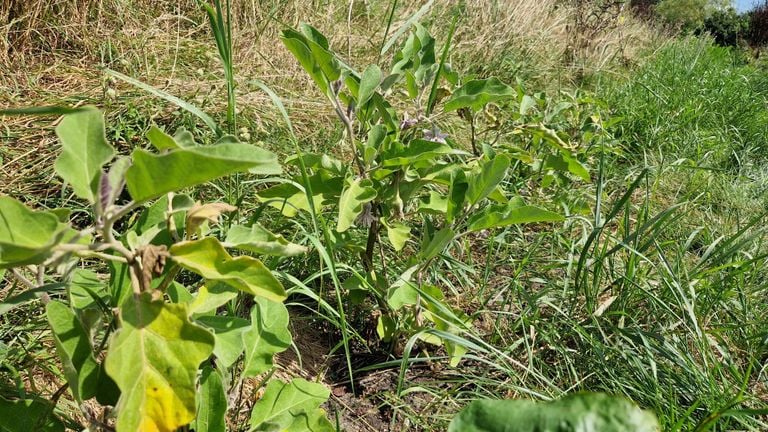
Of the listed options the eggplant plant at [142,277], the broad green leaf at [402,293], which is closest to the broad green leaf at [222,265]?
the eggplant plant at [142,277]

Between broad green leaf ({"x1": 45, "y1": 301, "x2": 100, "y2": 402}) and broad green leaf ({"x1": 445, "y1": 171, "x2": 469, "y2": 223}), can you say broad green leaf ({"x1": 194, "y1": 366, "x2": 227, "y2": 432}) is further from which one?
broad green leaf ({"x1": 445, "y1": 171, "x2": 469, "y2": 223})

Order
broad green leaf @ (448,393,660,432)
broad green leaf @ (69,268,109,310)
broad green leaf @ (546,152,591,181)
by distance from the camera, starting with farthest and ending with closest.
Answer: broad green leaf @ (546,152,591,181) < broad green leaf @ (69,268,109,310) < broad green leaf @ (448,393,660,432)

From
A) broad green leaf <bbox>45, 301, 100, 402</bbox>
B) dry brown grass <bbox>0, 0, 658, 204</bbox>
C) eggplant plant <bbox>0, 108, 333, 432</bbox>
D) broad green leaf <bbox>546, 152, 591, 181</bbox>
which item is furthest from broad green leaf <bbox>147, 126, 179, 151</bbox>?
broad green leaf <bbox>546, 152, 591, 181</bbox>

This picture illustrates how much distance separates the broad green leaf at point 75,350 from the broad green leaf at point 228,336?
0.16 metres

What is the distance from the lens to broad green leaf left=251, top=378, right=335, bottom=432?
3.30 ft

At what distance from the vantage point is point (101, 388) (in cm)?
80

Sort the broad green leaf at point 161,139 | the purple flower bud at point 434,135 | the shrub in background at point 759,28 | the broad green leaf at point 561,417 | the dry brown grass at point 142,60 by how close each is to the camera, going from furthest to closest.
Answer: the shrub in background at point 759,28 → the dry brown grass at point 142,60 → the purple flower bud at point 434,135 → the broad green leaf at point 161,139 → the broad green leaf at point 561,417

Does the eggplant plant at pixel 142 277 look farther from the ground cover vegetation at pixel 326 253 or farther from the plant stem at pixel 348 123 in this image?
the plant stem at pixel 348 123

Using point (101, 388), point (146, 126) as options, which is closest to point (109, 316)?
point (101, 388)

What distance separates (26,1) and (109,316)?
2316 mm

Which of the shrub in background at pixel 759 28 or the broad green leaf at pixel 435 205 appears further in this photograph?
the shrub in background at pixel 759 28

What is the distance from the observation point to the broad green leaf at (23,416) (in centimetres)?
85

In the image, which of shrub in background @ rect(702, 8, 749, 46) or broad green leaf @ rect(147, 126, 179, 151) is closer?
broad green leaf @ rect(147, 126, 179, 151)

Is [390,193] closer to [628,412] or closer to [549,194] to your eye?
[628,412]
